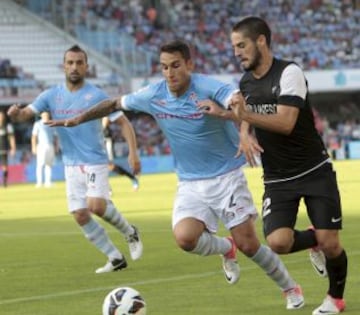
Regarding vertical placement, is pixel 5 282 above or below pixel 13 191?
above

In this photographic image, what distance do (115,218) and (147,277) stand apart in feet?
4.81

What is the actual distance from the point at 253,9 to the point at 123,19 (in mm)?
7489

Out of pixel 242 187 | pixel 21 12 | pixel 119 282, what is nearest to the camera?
pixel 242 187

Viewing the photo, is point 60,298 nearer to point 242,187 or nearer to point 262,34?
point 242,187

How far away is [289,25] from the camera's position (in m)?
61.1

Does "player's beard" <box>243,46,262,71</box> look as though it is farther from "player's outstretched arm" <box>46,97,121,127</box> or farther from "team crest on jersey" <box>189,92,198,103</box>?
"player's outstretched arm" <box>46,97,121,127</box>

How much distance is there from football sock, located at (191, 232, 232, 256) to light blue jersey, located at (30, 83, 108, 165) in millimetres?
3304

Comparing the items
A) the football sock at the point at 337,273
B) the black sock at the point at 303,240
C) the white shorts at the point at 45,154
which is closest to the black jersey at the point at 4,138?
the white shorts at the point at 45,154

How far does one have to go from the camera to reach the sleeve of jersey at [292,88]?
927cm

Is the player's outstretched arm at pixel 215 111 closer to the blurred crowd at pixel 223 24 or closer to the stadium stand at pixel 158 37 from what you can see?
the stadium stand at pixel 158 37

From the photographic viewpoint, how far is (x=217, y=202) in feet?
35.0

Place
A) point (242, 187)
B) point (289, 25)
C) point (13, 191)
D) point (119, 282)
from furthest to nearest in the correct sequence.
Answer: point (289, 25), point (13, 191), point (119, 282), point (242, 187)

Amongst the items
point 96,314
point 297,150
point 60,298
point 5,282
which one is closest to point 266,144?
point 297,150

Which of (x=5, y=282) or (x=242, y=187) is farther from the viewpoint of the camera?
(x=5, y=282)
